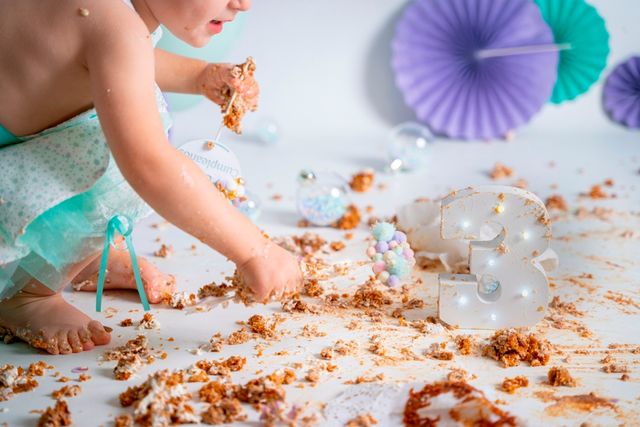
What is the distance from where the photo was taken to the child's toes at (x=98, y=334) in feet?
4.48

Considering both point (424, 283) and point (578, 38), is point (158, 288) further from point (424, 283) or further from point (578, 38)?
point (578, 38)

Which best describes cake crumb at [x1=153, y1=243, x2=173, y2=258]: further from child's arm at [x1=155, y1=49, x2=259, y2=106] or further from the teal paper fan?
the teal paper fan

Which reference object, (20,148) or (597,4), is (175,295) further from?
(597,4)

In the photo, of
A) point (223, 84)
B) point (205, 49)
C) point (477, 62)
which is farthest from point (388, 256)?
point (477, 62)

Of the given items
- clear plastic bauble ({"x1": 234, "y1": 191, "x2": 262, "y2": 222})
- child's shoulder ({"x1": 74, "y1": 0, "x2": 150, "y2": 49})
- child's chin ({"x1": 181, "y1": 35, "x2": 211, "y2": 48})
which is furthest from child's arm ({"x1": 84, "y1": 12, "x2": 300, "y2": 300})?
clear plastic bauble ({"x1": 234, "y1": 191, "x2": 262, "y2": 222})

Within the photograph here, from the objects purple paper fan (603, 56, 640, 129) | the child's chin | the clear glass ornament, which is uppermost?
purple paper fan (603, 56, 640, 129)

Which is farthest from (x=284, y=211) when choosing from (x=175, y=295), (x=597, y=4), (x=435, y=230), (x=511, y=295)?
(x=597, y=4)

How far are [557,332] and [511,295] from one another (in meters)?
0.11

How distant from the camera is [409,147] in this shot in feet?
7.74

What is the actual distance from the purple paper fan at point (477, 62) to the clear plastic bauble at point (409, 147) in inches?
10.6

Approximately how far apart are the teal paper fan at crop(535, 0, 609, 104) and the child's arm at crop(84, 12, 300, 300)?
5.54 ft

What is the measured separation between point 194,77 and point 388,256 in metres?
0.50

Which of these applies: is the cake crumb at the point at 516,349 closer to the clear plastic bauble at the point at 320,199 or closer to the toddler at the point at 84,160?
the toddler at the point at 84,160

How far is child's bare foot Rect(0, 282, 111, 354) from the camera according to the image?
1352mm
